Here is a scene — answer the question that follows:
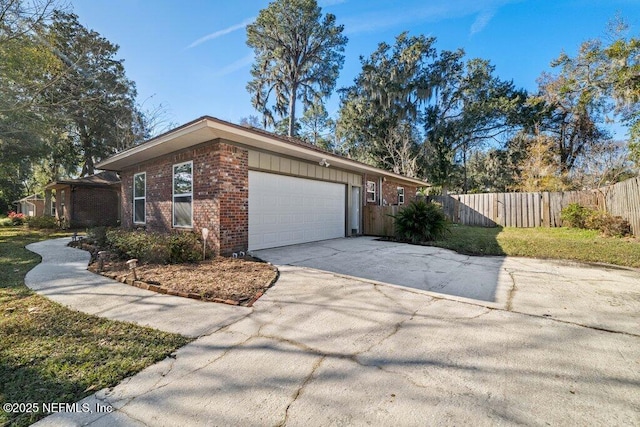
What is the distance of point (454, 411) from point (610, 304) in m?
3.37

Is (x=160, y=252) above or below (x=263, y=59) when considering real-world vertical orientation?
below

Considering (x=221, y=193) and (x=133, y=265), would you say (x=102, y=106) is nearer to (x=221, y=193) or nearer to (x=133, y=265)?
(x=221, y=193)

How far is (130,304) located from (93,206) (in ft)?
54.9

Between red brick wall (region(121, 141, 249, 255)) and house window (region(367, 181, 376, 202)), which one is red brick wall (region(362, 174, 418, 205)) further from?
red brick wall (region(121, 141, 249, 255))

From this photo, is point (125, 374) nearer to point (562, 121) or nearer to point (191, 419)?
point (191, 419)

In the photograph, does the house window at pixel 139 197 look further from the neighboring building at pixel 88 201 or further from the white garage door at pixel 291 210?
the neighboring building at pixel 88 201

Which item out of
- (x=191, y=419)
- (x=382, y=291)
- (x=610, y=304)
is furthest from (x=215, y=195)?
(x=610, y=304)

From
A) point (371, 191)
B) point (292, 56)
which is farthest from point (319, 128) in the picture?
point (371, 191)

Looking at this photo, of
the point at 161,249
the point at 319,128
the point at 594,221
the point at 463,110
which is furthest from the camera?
the point at 319,128

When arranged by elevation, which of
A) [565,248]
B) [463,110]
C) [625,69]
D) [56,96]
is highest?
[463,110]

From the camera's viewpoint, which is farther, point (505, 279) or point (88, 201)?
point (88, 201)

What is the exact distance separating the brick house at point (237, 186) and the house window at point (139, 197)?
4 cm

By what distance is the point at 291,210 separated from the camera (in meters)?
8.15

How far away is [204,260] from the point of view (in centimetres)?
599
